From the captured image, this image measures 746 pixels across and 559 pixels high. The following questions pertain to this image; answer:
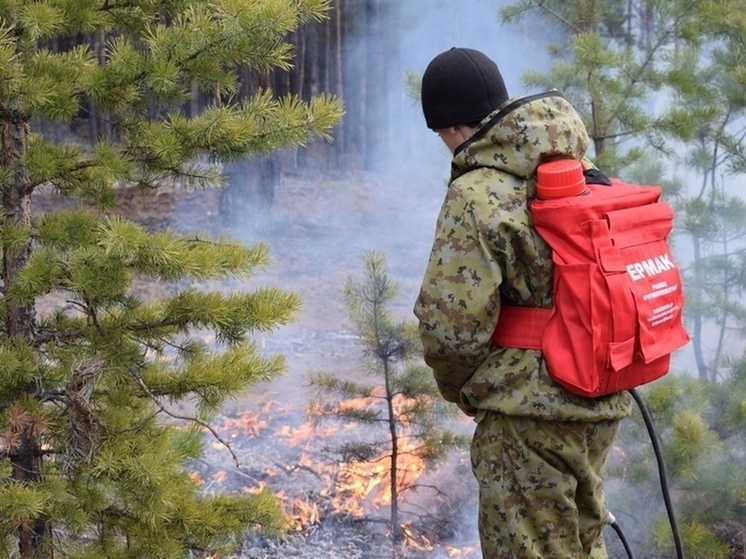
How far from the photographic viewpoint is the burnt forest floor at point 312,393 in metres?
4.71

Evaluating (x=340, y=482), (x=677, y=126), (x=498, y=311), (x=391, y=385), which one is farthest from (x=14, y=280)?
(x=677, y=126)

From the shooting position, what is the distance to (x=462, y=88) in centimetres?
256

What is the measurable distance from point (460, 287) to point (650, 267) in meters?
0.56

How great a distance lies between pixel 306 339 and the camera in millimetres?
7141

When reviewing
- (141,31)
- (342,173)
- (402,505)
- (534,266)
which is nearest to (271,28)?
(141,31)

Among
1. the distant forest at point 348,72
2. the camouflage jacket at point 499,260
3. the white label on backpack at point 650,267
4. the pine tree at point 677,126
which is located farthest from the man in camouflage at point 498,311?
the distant forest at point 348,72

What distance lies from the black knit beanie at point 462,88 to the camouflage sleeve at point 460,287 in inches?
9.0

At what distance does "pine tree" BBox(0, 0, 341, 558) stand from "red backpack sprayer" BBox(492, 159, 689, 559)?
2.93 feet

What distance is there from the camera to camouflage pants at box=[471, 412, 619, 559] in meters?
2.58

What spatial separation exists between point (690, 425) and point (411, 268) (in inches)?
190

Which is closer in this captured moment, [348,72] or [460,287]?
[460,287]

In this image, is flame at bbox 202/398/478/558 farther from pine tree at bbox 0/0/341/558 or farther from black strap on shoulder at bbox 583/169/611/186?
black strap on shoulder at bbox 583/169/611/186

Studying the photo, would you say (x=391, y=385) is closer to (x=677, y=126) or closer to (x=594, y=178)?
(x=677, y=126)

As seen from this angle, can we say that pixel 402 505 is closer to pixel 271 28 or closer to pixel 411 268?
pixel 271 28
